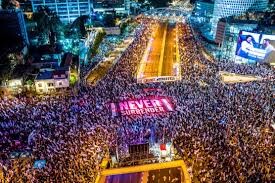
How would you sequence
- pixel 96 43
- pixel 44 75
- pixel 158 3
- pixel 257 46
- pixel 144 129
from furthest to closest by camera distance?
1. pixel 158 3
2. pixel 96 43
3. pixel 257 46
4. pixel 44 75
5. pixel 144 129

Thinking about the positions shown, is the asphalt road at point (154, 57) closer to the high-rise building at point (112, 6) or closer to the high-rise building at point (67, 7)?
the high-rise building at point (67, 7)

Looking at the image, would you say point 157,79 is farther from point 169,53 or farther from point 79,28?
point 79,28

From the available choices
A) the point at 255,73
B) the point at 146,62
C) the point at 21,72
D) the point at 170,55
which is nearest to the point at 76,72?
the point at 21,72

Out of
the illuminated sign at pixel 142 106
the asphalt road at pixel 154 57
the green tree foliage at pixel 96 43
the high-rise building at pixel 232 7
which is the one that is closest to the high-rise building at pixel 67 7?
the green tree foliage at pixel 96 43

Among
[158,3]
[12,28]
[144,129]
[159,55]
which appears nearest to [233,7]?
[159,55]

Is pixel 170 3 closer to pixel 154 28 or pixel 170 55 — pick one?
pixel 154 28

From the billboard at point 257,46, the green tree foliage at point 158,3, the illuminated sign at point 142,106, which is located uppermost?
the green tree foliage at point 158,3

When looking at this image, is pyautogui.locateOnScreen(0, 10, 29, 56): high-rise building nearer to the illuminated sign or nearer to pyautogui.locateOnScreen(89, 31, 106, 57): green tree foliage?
pyautogui.locateOnScreen(89, 31, 106, 57): green tree foliage
